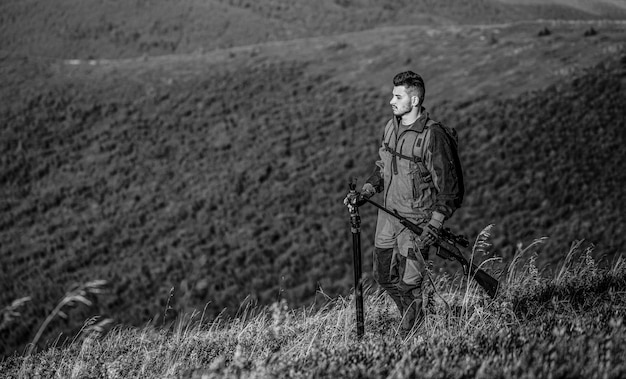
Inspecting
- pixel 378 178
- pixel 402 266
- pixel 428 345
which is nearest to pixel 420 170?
pixel 378 178

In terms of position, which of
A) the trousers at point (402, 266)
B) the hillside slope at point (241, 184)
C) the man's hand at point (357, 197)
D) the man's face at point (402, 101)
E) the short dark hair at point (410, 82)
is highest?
the short dark hair at point (410, 82)

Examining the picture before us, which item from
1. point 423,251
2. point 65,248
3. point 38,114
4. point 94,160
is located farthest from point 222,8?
point 423,251

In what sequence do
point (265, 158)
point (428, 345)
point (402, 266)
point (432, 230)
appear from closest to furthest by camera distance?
point (428, 345) < point (432, 230) < point (402, 266) < point (265, 158)

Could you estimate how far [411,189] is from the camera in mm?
4379

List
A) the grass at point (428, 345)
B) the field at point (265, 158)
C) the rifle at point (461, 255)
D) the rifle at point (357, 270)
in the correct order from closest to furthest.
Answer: the grass at point (428, 345), the rifle at point (357, 270), the rifle at point (461, 255), the field at point (265, 158)

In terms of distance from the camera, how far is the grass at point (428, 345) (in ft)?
8.66

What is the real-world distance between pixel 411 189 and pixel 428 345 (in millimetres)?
1540

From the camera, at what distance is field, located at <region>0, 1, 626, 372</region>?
17.0 m

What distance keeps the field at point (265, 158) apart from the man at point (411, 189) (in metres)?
7.14

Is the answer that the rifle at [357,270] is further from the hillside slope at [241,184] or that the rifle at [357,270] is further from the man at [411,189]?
the hillside slope at [241,184]

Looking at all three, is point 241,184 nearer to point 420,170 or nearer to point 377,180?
point 377,180

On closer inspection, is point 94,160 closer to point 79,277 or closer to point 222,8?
point 79,277

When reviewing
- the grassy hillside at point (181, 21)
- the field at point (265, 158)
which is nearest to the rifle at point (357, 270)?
the field at point (265, 158)

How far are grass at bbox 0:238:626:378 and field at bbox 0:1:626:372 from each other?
22.9ft
